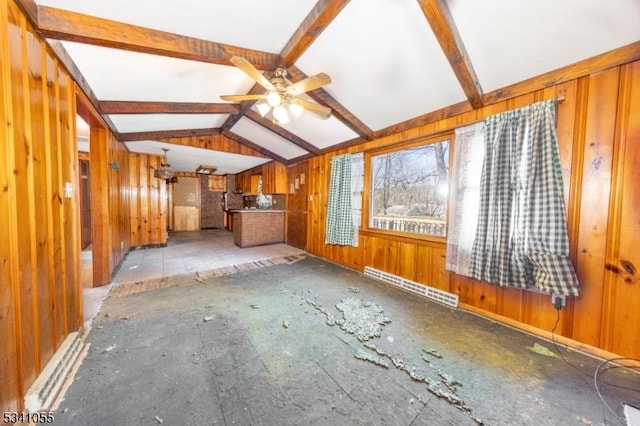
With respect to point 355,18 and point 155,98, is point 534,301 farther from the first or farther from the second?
point 155,98

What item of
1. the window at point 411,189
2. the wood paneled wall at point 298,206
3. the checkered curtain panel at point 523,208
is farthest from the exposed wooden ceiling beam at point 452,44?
the wood paneled wall at point 298,206

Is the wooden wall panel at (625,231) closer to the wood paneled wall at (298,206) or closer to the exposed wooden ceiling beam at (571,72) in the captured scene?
the exposed wooden ceiling beam at (571,72)

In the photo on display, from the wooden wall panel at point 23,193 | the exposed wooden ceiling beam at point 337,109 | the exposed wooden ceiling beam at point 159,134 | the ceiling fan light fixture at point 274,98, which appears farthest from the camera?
the exposed wooden ceiling beam at point 159,134

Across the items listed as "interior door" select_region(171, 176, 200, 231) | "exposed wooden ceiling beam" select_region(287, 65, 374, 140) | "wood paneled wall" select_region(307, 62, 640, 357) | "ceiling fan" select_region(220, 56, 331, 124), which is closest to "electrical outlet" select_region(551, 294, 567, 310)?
"wood paneled wall" select_region(307, 62, 640, 357)

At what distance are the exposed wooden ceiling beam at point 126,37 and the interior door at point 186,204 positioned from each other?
23.5 feet

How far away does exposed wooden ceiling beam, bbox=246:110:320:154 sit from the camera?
3.59 metres

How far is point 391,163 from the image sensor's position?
3330mm

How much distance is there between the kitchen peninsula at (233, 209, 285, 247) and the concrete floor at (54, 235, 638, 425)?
2984mm

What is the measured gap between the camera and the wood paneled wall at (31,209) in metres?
1.03

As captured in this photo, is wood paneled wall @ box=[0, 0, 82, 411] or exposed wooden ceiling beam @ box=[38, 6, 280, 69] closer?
wood paneled wall @ box=[0, 0, 82, 411]

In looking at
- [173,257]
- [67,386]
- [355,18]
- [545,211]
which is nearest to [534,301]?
[545,211]

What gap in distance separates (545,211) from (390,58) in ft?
5.98

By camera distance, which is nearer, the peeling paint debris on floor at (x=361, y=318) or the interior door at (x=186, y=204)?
the peeling paint debris on floor at (x=361, y=318)

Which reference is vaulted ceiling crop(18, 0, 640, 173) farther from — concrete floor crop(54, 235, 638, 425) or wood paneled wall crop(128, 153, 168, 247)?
wood paneled wall crop(128, 153, 168, 247)
